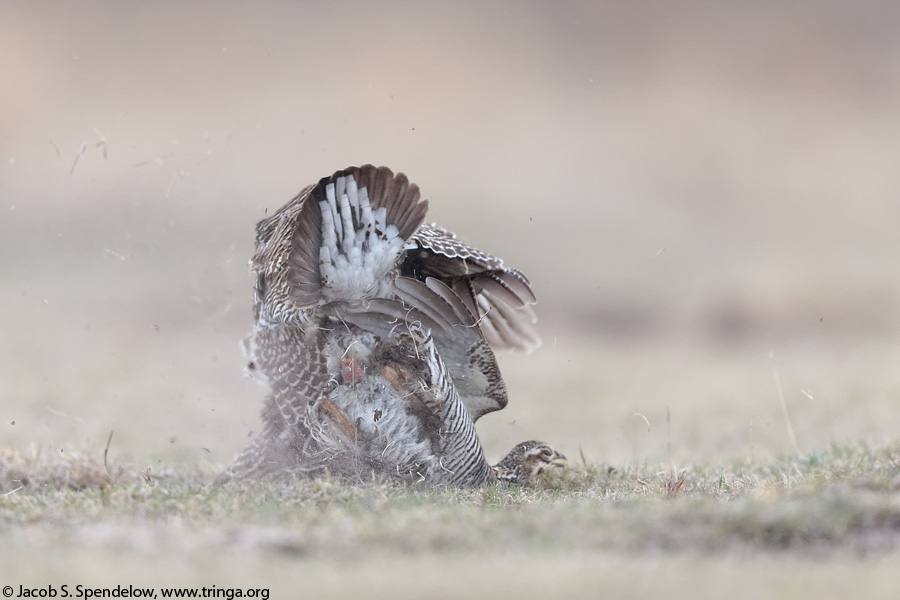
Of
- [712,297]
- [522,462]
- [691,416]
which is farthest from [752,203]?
[522,462]

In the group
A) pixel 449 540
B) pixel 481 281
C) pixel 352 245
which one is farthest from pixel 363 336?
pixel 449 540

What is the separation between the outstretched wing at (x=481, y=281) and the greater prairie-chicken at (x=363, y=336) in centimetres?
1

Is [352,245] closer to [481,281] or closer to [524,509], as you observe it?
[481,281]

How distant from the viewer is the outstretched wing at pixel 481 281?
5.52 m

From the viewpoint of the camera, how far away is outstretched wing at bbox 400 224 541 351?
5.52 meters

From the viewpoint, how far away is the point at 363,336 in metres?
5.42

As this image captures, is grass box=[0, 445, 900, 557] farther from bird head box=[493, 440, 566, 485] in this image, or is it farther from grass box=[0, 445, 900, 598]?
bird head box=[493, 440, 566, 485]

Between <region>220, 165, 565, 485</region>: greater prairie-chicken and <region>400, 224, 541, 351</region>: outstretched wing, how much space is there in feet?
0.04

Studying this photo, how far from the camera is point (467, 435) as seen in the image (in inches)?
221

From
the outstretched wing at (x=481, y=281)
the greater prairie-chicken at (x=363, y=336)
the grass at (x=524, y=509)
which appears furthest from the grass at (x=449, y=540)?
the outstretched wing at (x=481, y=281)

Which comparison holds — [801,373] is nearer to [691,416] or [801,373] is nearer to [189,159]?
[691,416]

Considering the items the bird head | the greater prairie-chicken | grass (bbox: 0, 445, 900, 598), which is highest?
the greater prairie-chicken

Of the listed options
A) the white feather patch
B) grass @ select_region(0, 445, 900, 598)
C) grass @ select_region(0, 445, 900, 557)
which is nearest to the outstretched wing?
the white feather patch

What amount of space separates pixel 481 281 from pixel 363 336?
0.96 meters
